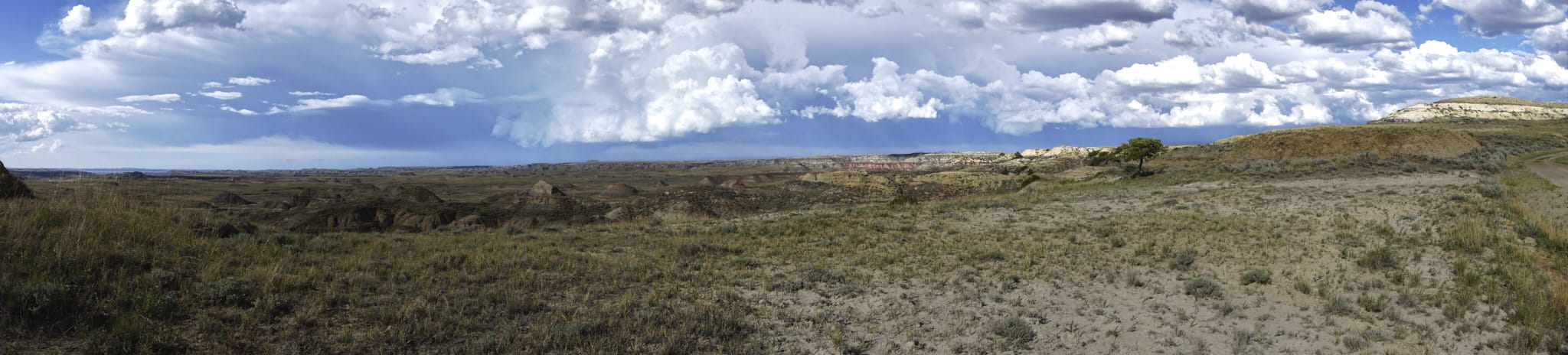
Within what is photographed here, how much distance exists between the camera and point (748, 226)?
18.8m

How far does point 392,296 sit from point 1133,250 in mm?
12689

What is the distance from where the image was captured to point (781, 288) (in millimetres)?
10617

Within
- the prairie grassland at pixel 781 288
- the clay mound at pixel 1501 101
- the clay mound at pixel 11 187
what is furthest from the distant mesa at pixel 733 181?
the clay mound at pixel 1501 101

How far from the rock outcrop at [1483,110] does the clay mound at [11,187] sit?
456 ft

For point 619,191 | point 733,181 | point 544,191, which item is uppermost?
Answer: point 544,191

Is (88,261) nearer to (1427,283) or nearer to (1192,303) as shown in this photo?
(1192,303)

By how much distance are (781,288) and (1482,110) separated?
473 ft

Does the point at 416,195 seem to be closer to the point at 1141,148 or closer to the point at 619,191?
the point at 619,191

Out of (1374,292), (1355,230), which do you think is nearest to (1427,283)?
(1374,292)

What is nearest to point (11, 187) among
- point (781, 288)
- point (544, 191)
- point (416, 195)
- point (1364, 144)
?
point (781, 288)

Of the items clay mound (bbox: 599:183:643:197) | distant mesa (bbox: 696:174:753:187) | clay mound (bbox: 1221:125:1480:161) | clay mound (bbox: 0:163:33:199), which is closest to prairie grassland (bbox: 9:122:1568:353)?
clay mound (bbox: 0:163:33:199)

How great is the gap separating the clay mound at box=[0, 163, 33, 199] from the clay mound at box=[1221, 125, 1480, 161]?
174ft

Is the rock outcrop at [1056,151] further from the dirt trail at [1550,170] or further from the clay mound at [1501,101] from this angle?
the dirt trail at [1550,170]

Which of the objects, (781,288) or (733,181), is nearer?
(781,288)
